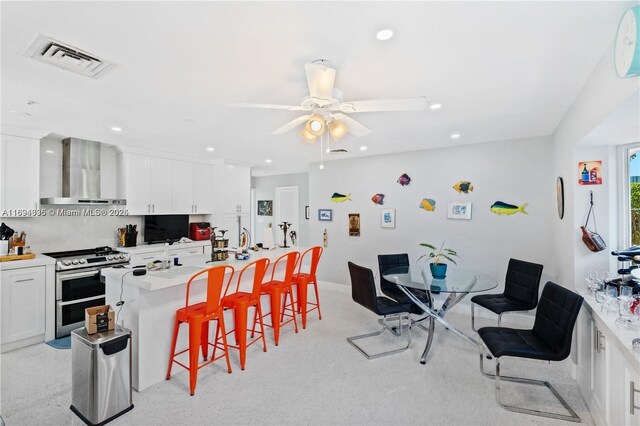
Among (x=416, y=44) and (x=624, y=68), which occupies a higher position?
(x=416, y=44)

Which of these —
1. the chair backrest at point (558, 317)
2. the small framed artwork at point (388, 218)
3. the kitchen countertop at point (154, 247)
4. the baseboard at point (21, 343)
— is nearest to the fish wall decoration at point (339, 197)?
the small framed artwork at point (388, 218)

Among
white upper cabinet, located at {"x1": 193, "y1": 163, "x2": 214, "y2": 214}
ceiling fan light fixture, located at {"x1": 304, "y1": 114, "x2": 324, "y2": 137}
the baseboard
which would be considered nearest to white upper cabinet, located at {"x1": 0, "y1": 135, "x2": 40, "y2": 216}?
the baseboard

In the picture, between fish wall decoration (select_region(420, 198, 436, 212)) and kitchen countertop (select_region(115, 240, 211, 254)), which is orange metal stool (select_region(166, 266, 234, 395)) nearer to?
kitchen countertop (select_region(115, 240, 211, 254))

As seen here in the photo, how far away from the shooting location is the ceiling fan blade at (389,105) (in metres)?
1.88

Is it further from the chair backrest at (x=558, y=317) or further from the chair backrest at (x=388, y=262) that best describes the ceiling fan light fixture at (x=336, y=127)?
the chair backrest at (x=388, y=262)

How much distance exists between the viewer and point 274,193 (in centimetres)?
847

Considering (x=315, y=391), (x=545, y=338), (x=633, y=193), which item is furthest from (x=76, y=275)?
(x=633, y=193)

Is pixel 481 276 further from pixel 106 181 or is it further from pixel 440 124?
pixel 106 181

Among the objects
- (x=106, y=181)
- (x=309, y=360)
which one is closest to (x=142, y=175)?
(x=106, y=181)

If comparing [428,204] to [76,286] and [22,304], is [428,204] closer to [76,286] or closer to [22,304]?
[76,286]

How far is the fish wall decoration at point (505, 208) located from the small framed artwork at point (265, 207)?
18.8 feet

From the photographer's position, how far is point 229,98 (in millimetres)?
2621

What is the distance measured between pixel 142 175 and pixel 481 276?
507 cm

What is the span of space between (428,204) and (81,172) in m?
5.18
